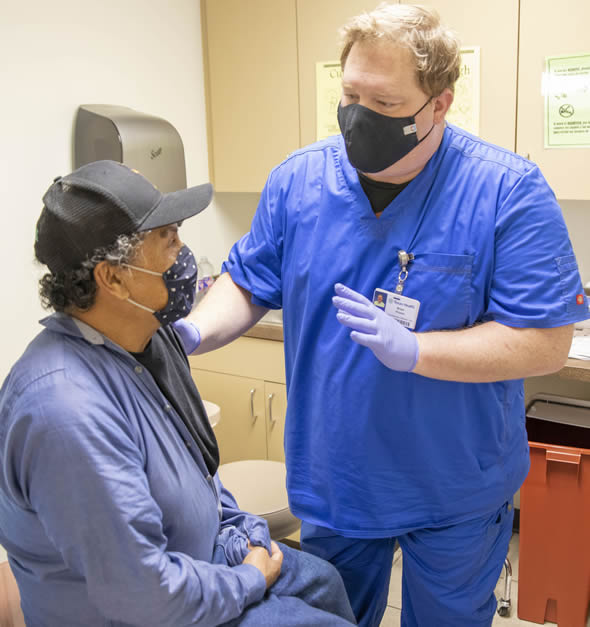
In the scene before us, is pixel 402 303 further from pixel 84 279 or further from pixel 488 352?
pixel 84 279

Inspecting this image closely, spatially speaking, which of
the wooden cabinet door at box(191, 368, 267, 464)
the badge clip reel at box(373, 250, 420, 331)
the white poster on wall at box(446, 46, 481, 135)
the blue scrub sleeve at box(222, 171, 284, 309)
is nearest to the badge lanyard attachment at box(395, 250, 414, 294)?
the badge clip reel at box(373, 250, 420, 331)

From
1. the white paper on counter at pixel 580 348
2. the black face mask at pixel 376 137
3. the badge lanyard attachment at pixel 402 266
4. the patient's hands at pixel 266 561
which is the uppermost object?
the black face mask at pixel 376 137

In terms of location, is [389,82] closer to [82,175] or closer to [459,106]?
[82,175]

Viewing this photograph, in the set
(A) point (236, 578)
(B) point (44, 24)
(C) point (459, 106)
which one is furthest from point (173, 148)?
(A) point (236, 578)

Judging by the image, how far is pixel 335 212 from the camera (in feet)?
→ 4.88

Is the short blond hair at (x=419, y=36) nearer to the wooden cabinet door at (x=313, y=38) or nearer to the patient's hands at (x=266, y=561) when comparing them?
the patient's hands at (x=266, y=561)

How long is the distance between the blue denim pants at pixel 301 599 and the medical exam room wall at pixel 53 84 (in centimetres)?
143

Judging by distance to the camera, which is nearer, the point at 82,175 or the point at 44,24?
the point at 82,175

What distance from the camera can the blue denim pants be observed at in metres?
1.23

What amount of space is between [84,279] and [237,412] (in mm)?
1823

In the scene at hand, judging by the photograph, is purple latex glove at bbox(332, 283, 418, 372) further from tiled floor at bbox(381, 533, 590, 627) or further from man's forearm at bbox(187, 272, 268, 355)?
tiled floor at bbox(381, 533, 590, 627)

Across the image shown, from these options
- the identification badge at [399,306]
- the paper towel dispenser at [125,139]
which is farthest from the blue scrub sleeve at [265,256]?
the paper towel dispenser at [125,139]

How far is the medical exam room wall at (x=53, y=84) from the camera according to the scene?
7.63 ft

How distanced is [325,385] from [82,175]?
64 centimetres
